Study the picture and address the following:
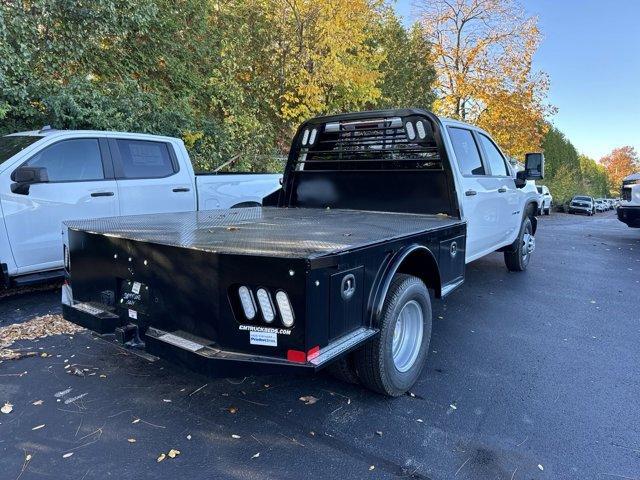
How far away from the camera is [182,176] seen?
6.61m

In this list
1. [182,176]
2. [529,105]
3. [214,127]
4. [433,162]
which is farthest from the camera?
[529,105]

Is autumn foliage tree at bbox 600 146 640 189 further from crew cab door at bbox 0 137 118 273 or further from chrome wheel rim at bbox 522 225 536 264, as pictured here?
crew cab door at bbox 0 137 118 273

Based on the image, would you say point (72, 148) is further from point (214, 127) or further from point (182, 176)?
point (214, 127)

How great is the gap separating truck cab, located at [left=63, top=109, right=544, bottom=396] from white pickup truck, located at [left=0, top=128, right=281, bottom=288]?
1715 mm

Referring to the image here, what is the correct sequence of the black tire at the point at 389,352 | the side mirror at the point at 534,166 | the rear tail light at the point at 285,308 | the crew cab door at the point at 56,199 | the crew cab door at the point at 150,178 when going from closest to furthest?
the rear tail light at the point at 285,308
the black tire at the point at 389,352
the crew cab door at the point at 56,199
the crew cab door at the point at 150,178
the side mirror at the point at 534,166

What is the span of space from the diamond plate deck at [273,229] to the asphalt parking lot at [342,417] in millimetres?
948

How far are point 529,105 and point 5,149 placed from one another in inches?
845

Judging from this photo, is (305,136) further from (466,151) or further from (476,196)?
(476,196)

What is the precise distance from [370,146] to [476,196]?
124 centimetres

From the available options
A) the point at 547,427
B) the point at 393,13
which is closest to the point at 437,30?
the point at 393,13

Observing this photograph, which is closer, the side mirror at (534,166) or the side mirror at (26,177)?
the side mirror at (26,177)

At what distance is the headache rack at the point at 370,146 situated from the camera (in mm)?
4695

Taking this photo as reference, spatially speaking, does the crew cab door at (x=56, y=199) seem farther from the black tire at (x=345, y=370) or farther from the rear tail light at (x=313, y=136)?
the black tire at (x=345, y=370)

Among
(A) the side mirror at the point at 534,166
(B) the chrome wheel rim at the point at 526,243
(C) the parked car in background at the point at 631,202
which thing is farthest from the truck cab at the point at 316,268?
(C) the parked car in background at the point at 631,202
